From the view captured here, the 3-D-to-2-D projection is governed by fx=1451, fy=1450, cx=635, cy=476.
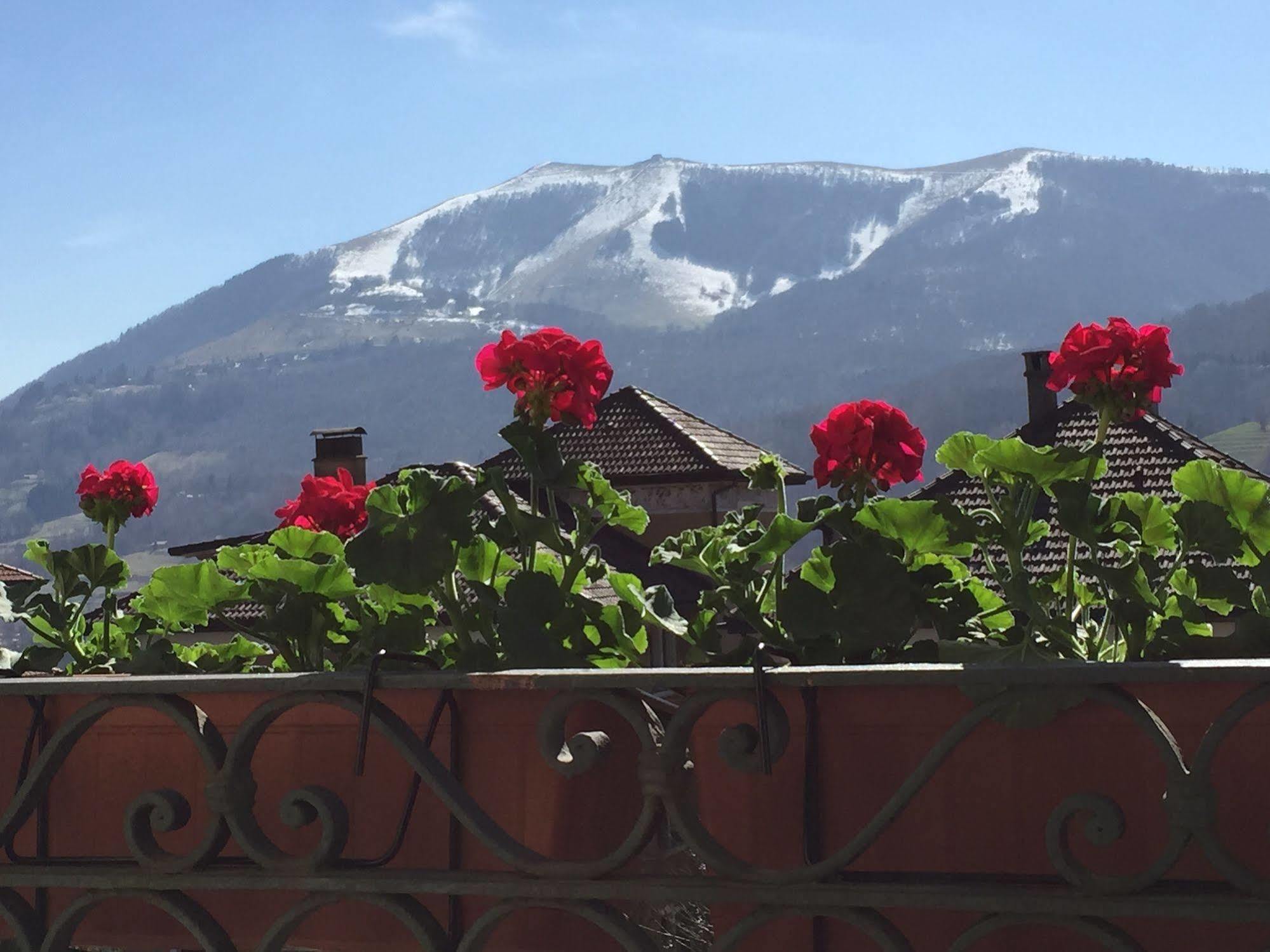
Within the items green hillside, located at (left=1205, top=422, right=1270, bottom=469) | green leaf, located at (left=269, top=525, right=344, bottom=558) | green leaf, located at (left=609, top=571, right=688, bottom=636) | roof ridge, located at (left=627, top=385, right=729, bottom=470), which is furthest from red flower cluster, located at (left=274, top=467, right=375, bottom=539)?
green hillside, located at (left=1205, top=422, right=1270, bottom=469)

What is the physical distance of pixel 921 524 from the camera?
5.35 ft

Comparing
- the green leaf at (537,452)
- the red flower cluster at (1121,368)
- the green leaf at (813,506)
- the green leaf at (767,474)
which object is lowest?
the green leaf at (813,506)

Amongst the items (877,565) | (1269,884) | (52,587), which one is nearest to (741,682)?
(877,565)

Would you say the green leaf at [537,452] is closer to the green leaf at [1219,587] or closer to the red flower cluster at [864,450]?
the red flower cluster at [864,450]

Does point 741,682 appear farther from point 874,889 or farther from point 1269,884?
point 1269,884

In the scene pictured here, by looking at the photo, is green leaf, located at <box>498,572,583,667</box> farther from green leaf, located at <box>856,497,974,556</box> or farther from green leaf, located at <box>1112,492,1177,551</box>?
green leaf, located at <box>1112,492,1177,551</box>

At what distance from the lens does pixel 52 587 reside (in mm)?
2307

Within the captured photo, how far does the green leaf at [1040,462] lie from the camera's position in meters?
1.58

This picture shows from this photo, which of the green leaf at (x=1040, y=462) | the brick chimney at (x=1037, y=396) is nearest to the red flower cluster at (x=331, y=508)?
the green leaf at (x=1040, y=462)

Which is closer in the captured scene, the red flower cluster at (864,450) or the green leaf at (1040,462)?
the green leaf at (1040,462)

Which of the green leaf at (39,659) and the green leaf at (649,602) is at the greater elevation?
the green leaf at (649,602)

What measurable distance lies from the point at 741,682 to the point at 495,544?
21.6 inches

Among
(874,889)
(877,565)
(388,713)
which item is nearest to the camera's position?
(874,889)

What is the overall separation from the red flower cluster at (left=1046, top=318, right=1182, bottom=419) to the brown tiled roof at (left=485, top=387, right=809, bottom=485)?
74.7 feet
